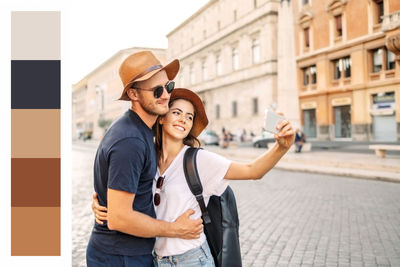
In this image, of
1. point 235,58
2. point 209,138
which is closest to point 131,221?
point 209,138

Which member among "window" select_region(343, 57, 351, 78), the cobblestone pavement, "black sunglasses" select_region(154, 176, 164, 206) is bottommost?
the cobblestone pavement

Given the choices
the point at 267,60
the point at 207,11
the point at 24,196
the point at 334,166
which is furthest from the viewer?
the point at 207,11

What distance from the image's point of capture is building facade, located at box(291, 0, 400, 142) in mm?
16281

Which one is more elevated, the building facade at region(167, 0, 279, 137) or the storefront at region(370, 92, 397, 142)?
the building facade at region(167, 0, 279, 137)

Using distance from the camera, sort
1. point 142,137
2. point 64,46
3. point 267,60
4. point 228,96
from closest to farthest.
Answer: point 142,137 → point 64,46 → point 267,60 → point 228,96

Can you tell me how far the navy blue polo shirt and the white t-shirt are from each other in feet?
0.28

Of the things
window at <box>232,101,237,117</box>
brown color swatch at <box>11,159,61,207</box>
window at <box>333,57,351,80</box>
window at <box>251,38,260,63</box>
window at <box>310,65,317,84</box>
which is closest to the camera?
brown color swatch at <box>11,159,61,207</box>

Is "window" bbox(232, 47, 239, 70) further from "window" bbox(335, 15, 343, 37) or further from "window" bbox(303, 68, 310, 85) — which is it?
"window" bbox(335, 15, 343, 37)

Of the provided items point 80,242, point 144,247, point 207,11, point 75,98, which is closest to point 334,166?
point 80,242

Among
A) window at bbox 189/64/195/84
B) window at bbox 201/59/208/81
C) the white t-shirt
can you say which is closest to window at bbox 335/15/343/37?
window at bbox 201/59/208/81

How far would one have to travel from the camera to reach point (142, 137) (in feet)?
5.43

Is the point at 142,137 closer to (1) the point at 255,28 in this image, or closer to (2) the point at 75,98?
(1) the point at 255,28

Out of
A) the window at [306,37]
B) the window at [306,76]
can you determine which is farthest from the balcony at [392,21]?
the window at [306,76]

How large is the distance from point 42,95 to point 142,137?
1916 mm
